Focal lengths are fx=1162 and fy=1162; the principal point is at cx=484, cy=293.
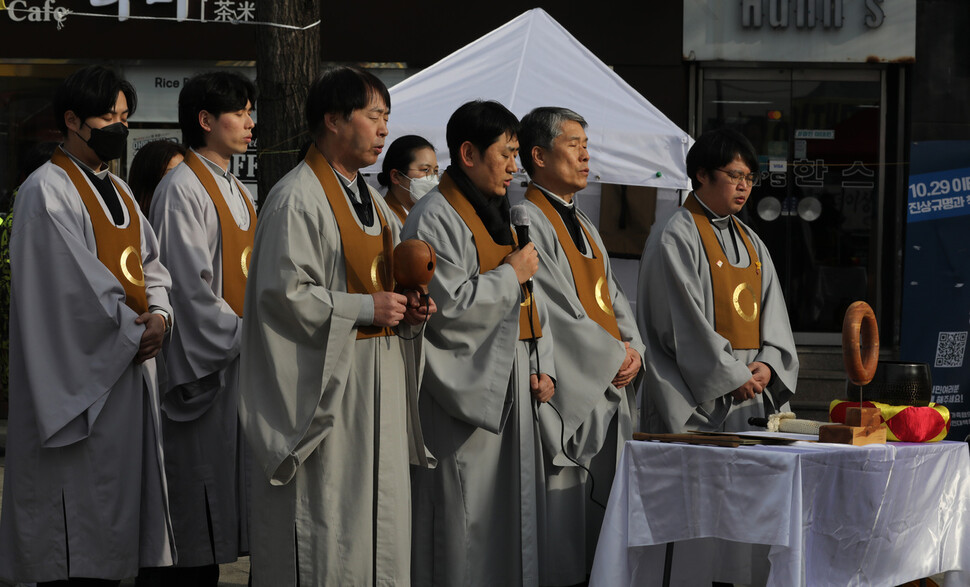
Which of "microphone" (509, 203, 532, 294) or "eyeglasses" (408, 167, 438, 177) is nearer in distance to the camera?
"microphone" (509, 203, 532, 294)

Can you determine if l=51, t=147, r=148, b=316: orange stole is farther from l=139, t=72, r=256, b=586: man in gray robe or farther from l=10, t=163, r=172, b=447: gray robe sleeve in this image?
l=139, t=72, r=256, b=586: man in gray robe

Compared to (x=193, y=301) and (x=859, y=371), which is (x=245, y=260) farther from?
(x=859, y=371)

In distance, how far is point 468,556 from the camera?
375 centimetres

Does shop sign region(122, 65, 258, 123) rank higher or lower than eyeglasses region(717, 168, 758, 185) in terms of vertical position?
higher

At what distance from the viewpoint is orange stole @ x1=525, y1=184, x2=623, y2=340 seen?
13.9 feet

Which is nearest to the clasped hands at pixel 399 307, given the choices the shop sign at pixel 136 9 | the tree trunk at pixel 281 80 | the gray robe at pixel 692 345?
the gray robe at pixel 692 345

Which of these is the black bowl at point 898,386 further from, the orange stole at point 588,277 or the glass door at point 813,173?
the glass door at point 813,173

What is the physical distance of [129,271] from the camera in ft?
12.8

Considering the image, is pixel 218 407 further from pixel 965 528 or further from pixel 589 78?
pixel 589 78

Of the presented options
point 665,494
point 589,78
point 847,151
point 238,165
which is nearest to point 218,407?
point 665,494

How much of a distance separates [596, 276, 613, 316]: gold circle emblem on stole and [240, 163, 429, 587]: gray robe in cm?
113

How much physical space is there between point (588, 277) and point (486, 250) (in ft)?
1.67

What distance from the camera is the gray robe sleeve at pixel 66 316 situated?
3.70 metres

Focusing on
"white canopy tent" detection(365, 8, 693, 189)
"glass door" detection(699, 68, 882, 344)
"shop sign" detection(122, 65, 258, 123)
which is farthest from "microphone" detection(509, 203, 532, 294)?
"shop sign" detection(122, 65, 258, 123)
